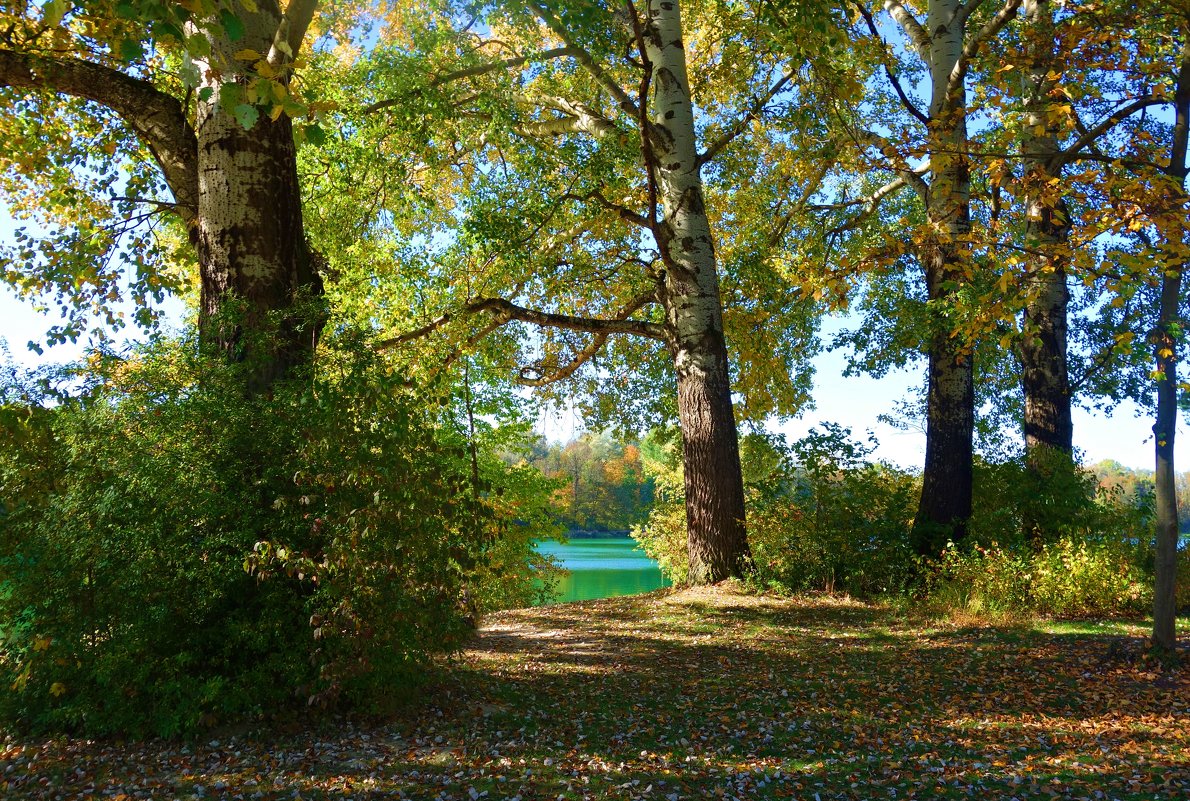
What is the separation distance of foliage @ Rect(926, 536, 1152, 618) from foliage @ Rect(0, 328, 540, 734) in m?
6.05

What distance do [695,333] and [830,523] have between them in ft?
9.35

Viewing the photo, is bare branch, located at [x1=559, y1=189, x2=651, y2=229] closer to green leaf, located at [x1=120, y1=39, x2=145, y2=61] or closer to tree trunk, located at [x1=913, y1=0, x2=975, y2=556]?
tree trunk, located at [x1=913, y1=0, x2=975, y2=556]

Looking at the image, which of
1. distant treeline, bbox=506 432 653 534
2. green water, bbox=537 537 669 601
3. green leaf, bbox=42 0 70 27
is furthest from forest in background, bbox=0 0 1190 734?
distant treeline, bbox=506 432 653 534

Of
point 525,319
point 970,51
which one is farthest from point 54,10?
point 970,51

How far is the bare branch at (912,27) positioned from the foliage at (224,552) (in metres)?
8.92

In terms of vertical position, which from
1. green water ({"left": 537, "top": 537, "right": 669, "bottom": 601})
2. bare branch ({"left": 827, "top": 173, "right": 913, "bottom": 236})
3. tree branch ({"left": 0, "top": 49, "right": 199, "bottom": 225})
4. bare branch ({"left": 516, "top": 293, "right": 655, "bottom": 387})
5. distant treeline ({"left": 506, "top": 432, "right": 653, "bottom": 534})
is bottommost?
green water ({"left": 537, "top": 537, "right": 669, "bottom": 601})

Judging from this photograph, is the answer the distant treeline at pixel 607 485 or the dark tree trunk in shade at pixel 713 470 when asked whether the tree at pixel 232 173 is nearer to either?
the dark tree trunk in shade at pixel 713 470

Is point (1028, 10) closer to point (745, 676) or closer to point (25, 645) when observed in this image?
point (745, 676)

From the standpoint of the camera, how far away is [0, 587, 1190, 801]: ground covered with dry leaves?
4215 millimetres

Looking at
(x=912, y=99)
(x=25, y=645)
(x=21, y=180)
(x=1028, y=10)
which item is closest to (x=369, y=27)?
(x=21, y=180)

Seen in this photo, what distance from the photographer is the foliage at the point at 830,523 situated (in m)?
10.1

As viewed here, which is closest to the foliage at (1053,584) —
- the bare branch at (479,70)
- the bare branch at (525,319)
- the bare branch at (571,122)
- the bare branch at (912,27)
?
the bare branch at (525,319)

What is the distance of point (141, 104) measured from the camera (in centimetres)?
673

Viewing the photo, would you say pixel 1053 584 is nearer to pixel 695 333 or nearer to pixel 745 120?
pixel 695 333
